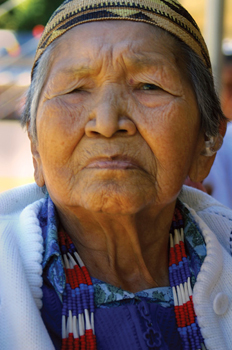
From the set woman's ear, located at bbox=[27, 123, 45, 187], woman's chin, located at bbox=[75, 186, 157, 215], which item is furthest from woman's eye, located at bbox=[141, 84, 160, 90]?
woman's ear, located at bbox=[27, 123, 45, 187]

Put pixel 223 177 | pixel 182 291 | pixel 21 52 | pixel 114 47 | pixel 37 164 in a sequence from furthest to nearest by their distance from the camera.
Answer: pixel 21 52 → pixel 223 177 → pixel 37 164 → pixel 182 291 → pixel 114 47

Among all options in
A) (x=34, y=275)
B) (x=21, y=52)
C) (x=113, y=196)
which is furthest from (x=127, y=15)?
(x=21, y=52)

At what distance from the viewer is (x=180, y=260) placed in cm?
210

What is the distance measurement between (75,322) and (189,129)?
0.92 m

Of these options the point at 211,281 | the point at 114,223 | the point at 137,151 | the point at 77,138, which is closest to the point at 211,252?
the point at 211,281

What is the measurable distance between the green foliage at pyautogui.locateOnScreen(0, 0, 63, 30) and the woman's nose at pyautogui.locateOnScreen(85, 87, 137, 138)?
810 inches

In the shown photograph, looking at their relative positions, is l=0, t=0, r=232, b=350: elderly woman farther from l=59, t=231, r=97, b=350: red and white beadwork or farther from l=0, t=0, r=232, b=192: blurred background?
l=0, t=0, r=232, b=192: blurred background

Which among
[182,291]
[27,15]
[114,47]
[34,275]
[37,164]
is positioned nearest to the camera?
[34,275]

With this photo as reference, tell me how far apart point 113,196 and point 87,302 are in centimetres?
44

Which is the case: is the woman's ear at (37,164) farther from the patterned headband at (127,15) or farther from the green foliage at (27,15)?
the green foliage at (27,15)

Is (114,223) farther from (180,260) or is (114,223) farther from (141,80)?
(141,80)

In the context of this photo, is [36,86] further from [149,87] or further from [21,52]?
[21,52]

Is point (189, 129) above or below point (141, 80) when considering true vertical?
below

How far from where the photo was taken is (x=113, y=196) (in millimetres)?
1698
